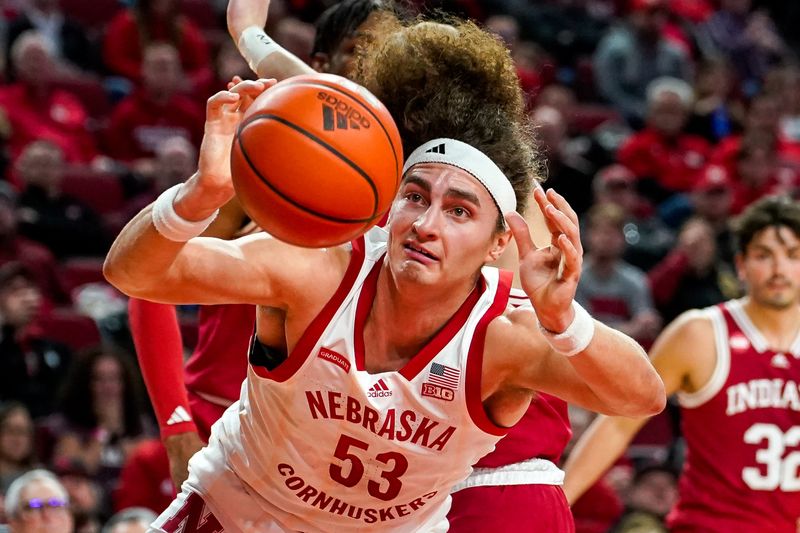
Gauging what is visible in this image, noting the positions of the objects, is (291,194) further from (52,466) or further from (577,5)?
Answer: (577,5)

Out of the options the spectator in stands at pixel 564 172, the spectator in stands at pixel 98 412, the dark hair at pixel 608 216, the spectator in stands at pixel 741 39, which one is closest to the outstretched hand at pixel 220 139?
the spectator in stands at pixel 98 412

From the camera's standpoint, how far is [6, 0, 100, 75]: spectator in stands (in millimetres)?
11157

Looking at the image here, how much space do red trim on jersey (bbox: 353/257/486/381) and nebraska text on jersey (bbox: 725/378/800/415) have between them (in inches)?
112

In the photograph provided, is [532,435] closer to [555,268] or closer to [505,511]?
[505,511]

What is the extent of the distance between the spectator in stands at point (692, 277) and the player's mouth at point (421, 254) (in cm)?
709

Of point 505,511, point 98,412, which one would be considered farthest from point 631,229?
point 505,511

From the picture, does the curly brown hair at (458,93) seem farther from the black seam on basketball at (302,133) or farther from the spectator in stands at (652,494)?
the spectator in stands at (652,494)

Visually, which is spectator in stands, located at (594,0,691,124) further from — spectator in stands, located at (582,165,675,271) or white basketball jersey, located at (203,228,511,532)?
white basketball jersey, located at (203,228,511,532)

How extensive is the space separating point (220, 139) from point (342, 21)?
176 centimetres

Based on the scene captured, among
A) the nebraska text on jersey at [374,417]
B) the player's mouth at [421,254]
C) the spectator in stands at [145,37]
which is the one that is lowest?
the spectator in stands at [145,37]

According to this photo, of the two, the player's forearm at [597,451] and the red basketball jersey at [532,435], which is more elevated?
the red basketball jersey at [532,435]

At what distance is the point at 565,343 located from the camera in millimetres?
3258

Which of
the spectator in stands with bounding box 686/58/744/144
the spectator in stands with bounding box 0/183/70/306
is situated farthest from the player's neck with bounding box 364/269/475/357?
the spectator in stands with bounding box 686/58/744/144

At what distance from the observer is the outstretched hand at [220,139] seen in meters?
3.21
